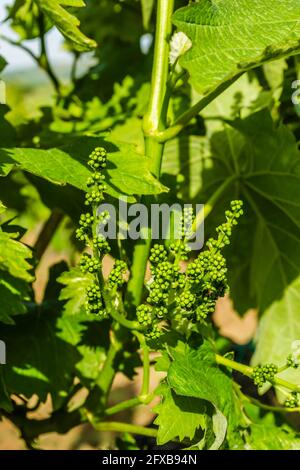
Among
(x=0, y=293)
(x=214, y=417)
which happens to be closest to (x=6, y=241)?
(x=0, y=293)

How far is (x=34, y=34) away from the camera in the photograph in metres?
1.56

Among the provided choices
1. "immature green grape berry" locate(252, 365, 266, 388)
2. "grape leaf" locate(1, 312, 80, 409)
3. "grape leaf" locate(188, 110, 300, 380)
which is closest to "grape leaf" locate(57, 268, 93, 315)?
"grape leaf" locate(1, 312, 80, 409)

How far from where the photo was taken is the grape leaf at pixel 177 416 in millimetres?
1029

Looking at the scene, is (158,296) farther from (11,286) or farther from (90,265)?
(11,286)

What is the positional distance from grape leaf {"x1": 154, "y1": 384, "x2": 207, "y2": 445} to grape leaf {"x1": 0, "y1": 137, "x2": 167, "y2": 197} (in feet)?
0.92

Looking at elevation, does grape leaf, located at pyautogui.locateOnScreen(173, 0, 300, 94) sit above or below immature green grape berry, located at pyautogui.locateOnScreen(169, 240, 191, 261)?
above

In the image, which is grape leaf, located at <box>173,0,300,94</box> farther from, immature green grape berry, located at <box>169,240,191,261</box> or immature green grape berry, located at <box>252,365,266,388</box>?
immature green grape berry, located at <box>252,365,266,388</box>

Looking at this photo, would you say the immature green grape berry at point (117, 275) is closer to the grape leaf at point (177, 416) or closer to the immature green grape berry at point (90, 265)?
the immature green grape berry at point (90, 265)

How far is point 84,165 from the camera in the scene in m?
1.07

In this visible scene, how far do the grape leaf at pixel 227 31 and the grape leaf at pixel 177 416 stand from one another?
0.42 meters

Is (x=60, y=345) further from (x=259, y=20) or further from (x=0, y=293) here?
(x=259, y=20)

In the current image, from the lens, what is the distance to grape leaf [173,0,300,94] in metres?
1.05
